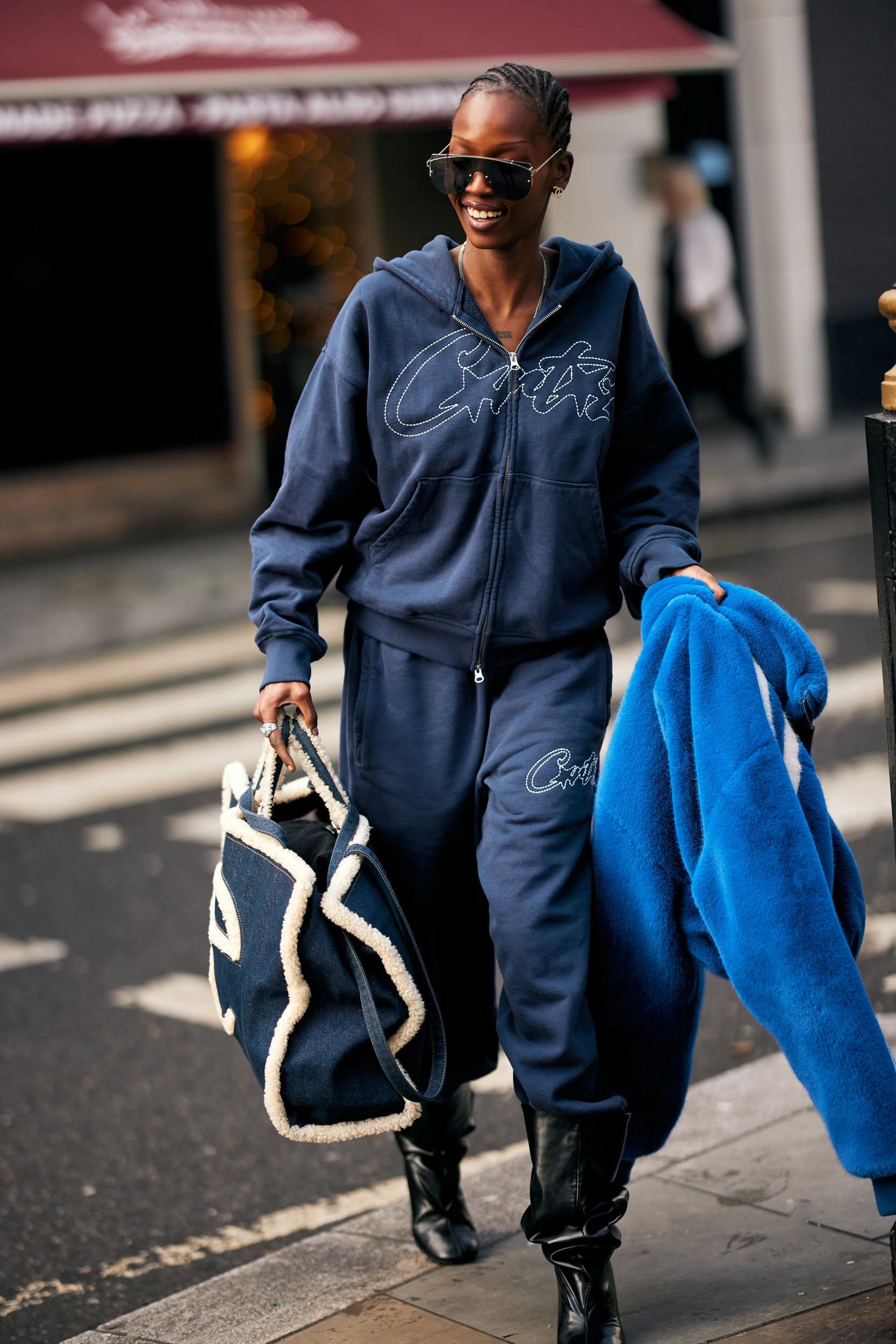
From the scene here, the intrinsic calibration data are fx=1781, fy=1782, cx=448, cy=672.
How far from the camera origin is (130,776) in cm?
729

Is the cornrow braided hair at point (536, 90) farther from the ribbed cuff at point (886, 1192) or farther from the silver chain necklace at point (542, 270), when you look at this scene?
the ribbed cuff at point (886, 1192)

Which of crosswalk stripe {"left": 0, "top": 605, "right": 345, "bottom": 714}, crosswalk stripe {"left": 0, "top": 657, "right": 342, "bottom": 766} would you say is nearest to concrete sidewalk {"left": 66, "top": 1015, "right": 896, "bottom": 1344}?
crosswalk stripe {"left": 0, "top": 657, "right": 342, "bottom": 766}

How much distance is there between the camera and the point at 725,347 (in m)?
13.3

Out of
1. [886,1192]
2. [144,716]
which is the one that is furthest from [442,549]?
[144,716]

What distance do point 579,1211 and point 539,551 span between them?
41.1 inches

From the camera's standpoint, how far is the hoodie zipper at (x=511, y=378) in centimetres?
287

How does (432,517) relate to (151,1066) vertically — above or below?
above

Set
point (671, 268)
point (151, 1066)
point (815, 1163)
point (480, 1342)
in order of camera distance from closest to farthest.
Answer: point (480, 1342)
point (815, 1163)
point (151, 1066)
point (671, 268)

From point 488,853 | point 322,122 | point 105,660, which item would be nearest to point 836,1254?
point 488,853

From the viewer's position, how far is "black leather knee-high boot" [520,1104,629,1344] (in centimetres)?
278

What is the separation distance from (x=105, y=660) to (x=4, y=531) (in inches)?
121

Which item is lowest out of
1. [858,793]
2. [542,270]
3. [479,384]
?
[858,793]

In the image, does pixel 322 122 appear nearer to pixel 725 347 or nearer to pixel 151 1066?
pixel 725 347

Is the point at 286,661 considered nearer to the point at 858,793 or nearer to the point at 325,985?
the point at 325,985
